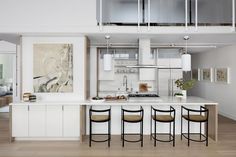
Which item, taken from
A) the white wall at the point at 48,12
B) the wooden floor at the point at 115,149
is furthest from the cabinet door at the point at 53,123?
the white wall at the point at 48,12

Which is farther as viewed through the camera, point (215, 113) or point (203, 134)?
point (203, 134)

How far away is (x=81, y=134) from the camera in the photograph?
4.67m

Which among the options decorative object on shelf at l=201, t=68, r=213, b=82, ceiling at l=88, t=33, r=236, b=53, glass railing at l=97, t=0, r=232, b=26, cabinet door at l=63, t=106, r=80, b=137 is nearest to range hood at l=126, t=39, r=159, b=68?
ceiling at l=88, t=33, r=236, b=53

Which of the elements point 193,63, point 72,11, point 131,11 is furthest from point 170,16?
point 193,63

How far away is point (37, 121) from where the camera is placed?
15.3ft

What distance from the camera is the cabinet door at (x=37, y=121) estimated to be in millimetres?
4664

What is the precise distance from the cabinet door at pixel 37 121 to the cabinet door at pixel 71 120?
479mm

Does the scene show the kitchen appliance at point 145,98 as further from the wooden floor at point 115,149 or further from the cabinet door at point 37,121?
the cabinet door at point 37,121

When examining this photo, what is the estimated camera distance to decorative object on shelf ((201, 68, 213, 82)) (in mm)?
8342

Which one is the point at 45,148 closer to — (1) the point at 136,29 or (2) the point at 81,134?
(2) the point at 81,134

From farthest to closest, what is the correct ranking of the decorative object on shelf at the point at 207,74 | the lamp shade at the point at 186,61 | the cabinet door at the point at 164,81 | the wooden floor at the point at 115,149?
the decorative object on shelf at the point at 207,74
the cabinet door at the point at 164,81
the lamp shade at the point at 186,61
the wooden floor at the point at 115,149

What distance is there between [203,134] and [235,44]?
348cm

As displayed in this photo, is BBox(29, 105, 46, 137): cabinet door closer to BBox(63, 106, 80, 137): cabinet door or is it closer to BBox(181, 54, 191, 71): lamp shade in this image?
BBox(63, 106, 80, 137): cabinet door

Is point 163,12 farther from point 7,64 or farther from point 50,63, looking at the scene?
point 7,64
